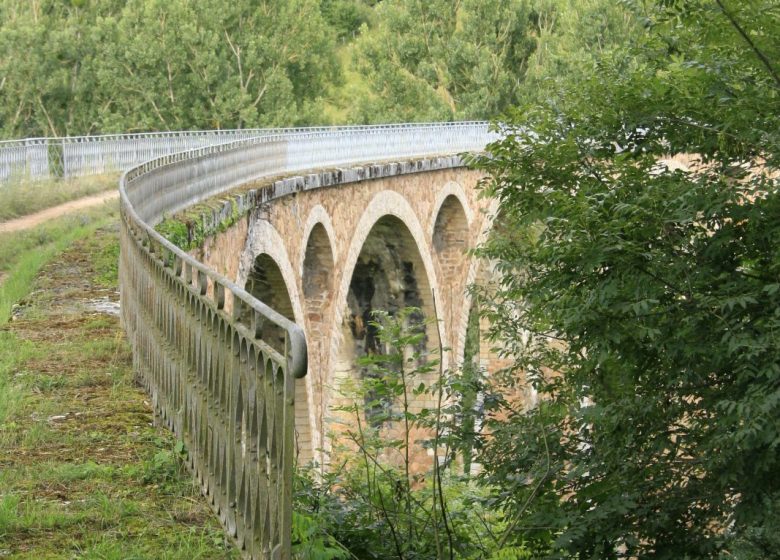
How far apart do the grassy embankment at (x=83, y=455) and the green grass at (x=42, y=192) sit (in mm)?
7828

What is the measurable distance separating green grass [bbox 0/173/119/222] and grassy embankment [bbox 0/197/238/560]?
7828mm

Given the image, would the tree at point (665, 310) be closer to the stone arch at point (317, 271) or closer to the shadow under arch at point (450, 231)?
the stone arch at point (317, 271)

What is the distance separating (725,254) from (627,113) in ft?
4.84

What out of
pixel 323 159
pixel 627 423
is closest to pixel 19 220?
pixel 323 159

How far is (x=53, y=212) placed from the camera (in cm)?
1656

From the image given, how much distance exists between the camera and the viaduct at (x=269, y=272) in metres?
3.72

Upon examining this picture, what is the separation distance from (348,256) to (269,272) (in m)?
4.31

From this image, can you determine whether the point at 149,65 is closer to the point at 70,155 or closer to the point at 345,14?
the point at 70,155

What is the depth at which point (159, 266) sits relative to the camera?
18.5 feet

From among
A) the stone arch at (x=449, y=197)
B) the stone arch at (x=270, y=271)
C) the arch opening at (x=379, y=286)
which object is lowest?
the arch opening at (x=379, y=286)

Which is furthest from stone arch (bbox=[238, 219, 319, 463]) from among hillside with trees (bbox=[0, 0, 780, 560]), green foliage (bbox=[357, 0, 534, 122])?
green foliage (bbox=[357, 0, 534, 122])

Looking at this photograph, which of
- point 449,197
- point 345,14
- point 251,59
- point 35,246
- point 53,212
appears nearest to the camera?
point 35,246

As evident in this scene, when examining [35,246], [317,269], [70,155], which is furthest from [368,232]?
[35,246]

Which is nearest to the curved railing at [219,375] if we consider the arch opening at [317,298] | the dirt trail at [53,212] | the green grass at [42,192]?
the dirt trail at [53,212]
